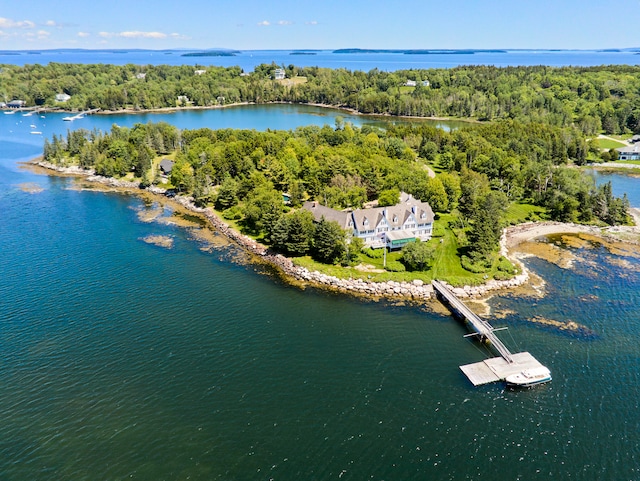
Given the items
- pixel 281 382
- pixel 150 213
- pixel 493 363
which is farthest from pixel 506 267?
pixel 150 213

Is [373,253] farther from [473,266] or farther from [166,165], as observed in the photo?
[166,165]

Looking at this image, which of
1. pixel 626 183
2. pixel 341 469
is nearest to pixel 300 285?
pixel 341 469

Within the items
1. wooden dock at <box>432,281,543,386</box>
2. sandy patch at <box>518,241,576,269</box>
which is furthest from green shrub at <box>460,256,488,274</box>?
sandy patch at <box>518,241,576,269</box>

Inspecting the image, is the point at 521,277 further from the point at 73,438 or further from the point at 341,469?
the point at 73,438

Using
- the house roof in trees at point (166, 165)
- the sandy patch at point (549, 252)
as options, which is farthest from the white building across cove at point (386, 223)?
the house roof in trees at point (166, 165)

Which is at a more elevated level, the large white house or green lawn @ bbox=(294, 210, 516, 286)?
the large white house

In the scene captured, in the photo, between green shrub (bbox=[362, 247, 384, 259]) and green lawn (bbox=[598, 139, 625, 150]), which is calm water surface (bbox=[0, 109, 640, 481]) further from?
green lawn (bbox=[598, 139, 625, 150])
